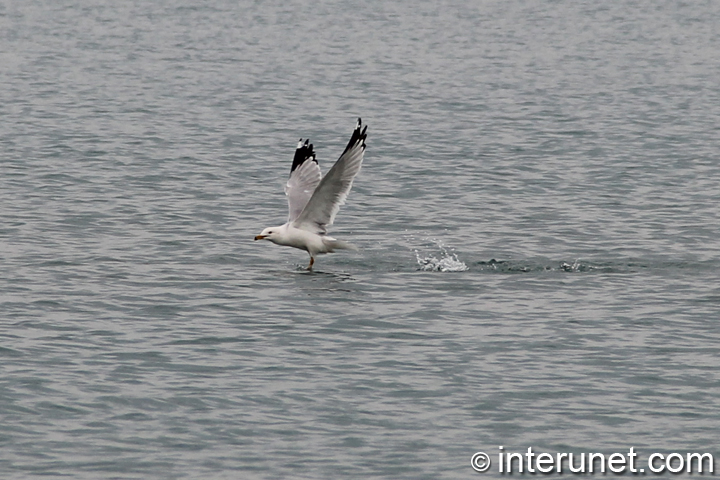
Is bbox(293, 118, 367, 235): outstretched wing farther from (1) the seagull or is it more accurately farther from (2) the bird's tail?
(2) the bird's tail

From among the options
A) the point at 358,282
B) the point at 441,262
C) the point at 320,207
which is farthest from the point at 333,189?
the point at 441,262

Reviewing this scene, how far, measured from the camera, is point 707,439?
12.0 meters

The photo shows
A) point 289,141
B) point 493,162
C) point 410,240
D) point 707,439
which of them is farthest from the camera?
point 289,141

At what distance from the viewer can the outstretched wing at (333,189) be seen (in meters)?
18.1

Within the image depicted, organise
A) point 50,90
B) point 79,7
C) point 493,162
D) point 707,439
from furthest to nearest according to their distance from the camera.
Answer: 1. point 79,7
2. point 50,90
3. point 493,162
4. point 707,439

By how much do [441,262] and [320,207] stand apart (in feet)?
6.03

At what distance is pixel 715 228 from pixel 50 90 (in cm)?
2448

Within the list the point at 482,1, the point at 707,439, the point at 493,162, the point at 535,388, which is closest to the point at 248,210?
the point at 493,162

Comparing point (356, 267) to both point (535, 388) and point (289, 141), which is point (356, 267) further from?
point (289, 141)

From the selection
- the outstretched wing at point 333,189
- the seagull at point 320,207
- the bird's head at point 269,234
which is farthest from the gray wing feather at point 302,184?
the bird's head at point 269,234

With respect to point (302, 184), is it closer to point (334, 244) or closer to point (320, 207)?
point (320, 207)

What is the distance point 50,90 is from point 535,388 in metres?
29.8

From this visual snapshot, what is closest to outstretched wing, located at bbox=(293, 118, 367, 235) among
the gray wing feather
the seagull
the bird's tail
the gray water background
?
the seagull

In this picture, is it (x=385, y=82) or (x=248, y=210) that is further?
(x=385, y=82)
